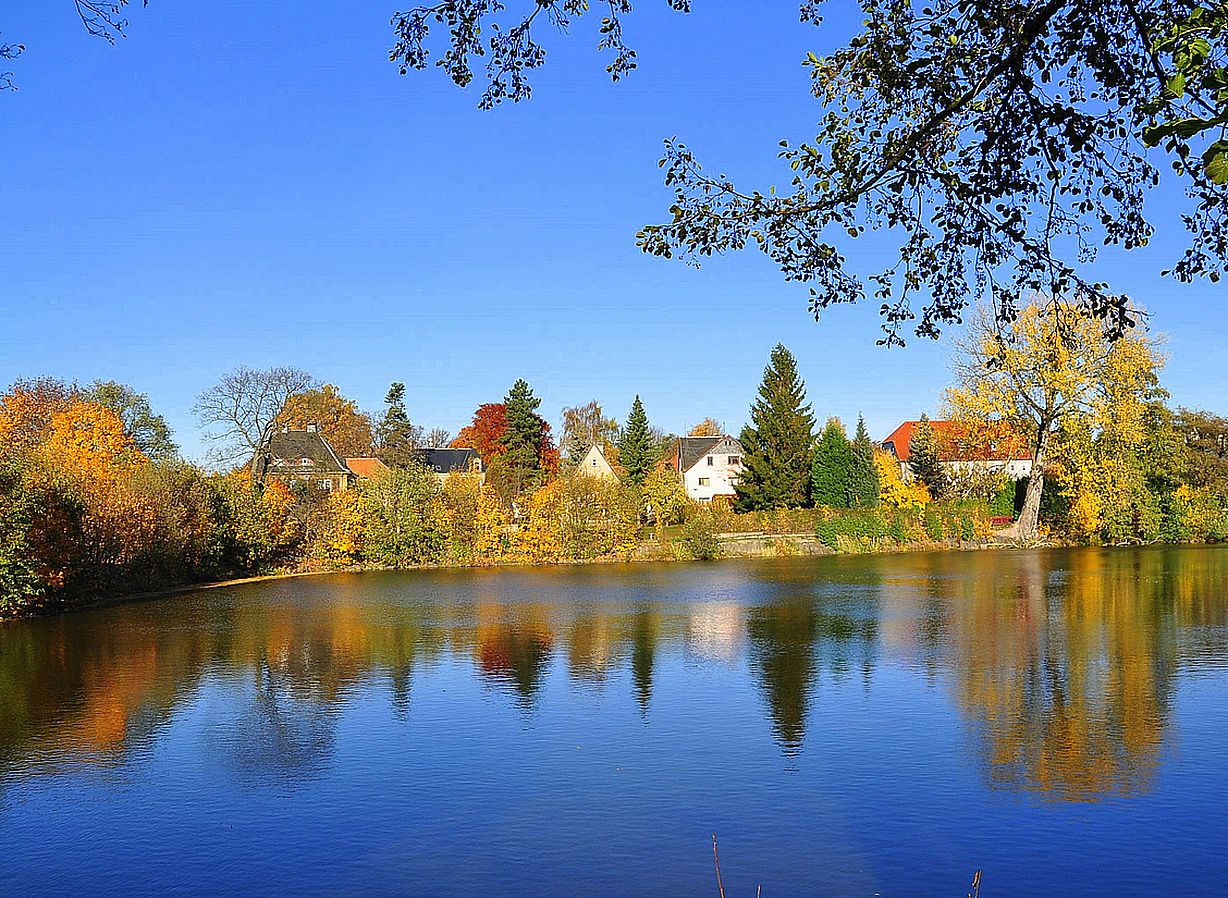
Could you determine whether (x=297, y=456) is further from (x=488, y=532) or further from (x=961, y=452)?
(x=961, y=452)

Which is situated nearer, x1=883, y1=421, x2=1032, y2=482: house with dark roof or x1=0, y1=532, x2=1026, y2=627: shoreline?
x1=0, y1=532, x2=1026, y2=627: shoreline

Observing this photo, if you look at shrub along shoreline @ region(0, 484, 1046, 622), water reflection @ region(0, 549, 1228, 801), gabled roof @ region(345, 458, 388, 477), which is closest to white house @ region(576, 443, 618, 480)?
gabled roof @ region(345, 458, 388, 477)

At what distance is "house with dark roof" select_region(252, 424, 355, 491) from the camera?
134ft

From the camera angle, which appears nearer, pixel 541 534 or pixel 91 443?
pixel 91 443

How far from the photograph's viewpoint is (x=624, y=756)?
30.5 feet

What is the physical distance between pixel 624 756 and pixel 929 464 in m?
39.5

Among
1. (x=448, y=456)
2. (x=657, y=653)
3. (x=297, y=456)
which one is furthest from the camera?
(x=448, y=456)

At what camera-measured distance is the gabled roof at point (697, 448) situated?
69.2 m

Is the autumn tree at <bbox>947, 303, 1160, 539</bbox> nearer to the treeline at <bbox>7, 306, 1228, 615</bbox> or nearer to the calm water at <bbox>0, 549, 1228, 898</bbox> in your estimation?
the treeline at <bbox>7, 306, 1228, 615</bbox>

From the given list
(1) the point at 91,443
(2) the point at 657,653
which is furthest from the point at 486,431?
(2) the point at 657,653

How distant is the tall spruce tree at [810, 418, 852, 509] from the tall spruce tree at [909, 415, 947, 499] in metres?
3.56

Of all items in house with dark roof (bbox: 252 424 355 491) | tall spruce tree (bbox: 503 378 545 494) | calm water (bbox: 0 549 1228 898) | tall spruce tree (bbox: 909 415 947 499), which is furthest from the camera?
tall spruce tree (bbox: 503 378 545 494)

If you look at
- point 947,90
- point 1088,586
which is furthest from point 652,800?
point 1088,586

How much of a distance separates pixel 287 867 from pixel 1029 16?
21.0ft
